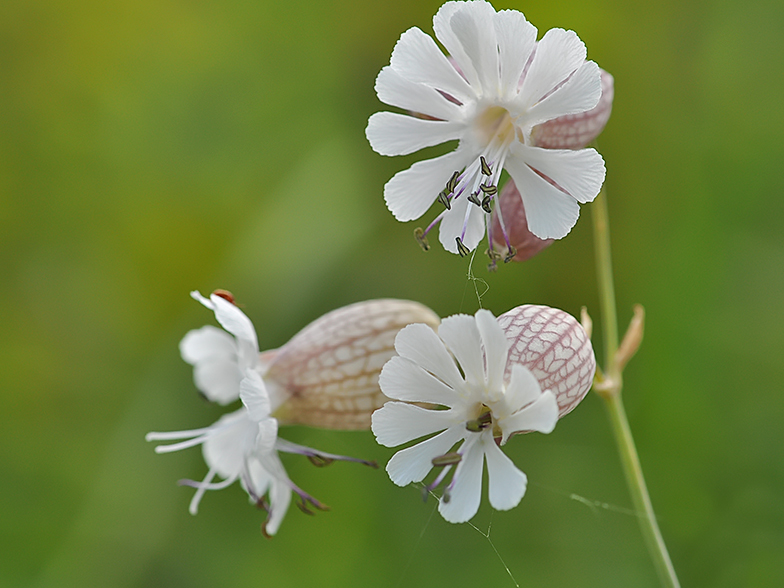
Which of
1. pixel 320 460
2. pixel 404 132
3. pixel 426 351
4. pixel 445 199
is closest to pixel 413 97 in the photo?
pixel 404 132

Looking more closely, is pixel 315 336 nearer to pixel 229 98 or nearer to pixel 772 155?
pixel 772 155

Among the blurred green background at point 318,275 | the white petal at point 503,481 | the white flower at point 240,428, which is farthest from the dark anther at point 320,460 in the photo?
the blurred green background at point 318,275

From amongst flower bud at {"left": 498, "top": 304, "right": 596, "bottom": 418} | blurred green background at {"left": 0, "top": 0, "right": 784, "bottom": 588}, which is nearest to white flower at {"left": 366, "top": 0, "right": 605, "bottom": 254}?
flower bud at {"left": 498, "top": 304, "right": 596, "bottom": 418}

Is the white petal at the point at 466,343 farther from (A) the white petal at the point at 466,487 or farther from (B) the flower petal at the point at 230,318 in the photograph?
(B) the flower petal at the point at 230,318

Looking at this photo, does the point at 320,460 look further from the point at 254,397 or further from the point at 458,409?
the point at 458,409

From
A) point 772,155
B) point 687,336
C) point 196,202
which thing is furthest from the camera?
point 196,202

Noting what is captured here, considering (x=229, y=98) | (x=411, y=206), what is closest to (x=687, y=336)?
(x=411, y=206)
